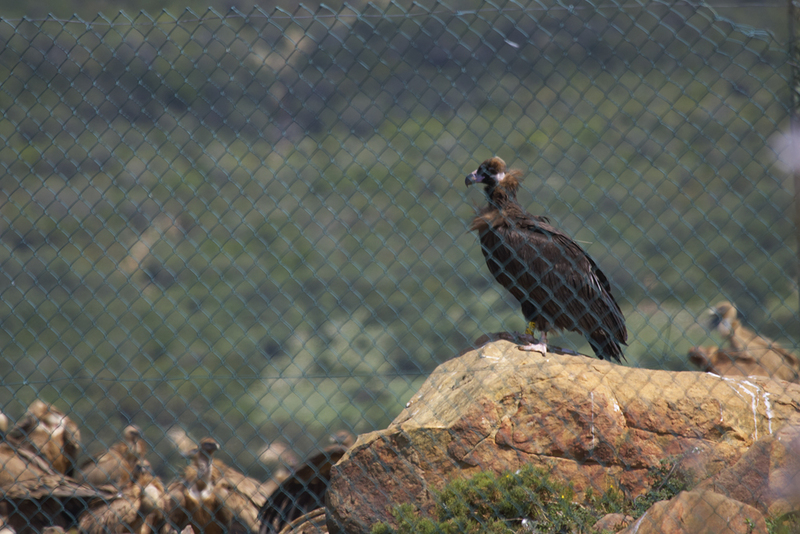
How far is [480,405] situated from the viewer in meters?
2.80

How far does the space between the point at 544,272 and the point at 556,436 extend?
1.02 m

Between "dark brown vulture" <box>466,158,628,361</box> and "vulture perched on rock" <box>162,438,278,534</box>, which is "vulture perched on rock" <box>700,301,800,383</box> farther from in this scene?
"vulture perched on rock" <box>162,438,278,534</box>

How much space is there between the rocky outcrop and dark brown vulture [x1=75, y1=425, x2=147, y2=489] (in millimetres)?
2154

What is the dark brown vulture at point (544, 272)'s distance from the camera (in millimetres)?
3600

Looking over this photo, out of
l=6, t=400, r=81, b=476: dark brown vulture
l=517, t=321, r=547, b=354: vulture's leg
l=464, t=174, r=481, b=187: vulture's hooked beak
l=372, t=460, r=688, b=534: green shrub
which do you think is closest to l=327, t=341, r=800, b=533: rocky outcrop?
l=372, t=460, r=688, b=534: green shrub

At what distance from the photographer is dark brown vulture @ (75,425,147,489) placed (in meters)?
A: 4.34

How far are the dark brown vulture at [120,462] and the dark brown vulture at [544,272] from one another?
254 centimetres

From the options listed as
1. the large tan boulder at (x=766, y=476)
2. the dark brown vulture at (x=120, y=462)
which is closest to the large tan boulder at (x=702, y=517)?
the large tan boulder at (x=766, y=476)

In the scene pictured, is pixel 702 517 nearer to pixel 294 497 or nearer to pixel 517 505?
pixel 517 505

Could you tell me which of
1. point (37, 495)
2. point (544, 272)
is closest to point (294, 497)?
point (37, 495)

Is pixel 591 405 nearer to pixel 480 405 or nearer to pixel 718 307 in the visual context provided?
pixel 480 405

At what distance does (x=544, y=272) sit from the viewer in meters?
3.53

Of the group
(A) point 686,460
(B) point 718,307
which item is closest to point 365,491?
(A) point 686,460

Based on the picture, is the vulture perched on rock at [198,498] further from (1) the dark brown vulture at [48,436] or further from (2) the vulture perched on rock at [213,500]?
(1) the dark brown vulture at [48,436]
